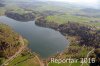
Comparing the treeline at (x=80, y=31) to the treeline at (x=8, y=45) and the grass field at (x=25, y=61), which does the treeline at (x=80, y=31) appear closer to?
the grass field at (x=25, y=61)

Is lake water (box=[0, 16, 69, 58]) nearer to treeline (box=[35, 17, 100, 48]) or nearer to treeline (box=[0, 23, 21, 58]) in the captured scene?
treeline (box=[0, 23, 21, 58])

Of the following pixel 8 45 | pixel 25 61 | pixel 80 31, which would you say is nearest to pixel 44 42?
pixel 8 45

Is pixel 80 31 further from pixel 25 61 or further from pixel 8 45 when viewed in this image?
pixel 25 61

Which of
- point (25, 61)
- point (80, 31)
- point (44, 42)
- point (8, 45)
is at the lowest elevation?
point (80, 31)

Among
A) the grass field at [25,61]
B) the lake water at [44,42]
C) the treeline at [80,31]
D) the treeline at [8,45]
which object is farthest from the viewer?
the treeline at [80,31]

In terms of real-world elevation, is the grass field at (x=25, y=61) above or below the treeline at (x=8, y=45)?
below

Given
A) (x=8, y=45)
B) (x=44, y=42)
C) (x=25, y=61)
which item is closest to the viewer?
(x=25, y=61)

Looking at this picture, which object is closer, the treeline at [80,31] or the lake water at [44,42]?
the lake water at [44,42]

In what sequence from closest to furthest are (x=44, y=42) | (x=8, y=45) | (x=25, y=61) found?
(x=25, y=61) < (x=8, y=45) < (x=44, y=42)

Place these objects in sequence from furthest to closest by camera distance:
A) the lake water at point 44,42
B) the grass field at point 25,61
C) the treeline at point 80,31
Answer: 1. the treeline at point 80,31
2. the lake water at point 44,42
3. the grass field at point 25,61

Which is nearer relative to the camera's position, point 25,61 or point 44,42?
point 25,61

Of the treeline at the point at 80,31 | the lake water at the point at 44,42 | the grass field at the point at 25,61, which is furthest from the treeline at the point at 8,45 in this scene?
the treeline at the point at 80,31

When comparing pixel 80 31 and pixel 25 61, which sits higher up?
pixel 25 61
